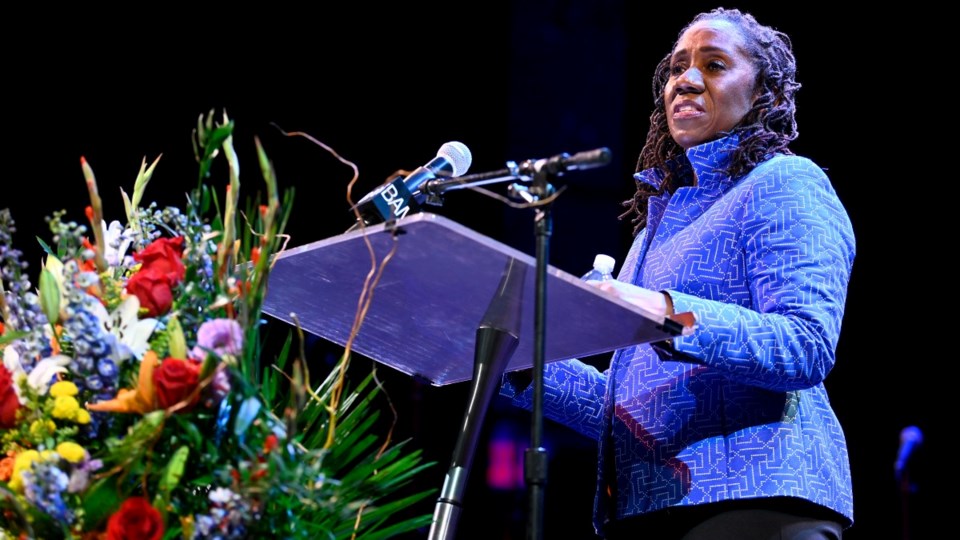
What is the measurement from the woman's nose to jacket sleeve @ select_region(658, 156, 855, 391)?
0.26m

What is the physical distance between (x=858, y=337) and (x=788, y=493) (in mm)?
3975

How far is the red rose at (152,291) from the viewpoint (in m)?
1.33

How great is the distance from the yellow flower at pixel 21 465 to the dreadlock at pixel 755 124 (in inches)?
47.3

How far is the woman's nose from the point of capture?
2.03 m

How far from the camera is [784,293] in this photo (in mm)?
1610

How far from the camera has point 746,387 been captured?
1.69 m

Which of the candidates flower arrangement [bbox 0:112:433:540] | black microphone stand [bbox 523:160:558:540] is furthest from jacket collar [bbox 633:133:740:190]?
flower arrangement [bbox 0:112:433:540]

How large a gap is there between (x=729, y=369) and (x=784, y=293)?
0.55 ft

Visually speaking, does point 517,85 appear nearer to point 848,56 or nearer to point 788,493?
point 848,56

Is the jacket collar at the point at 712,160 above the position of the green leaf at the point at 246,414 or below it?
above

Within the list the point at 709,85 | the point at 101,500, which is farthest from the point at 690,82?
the point at 101,500

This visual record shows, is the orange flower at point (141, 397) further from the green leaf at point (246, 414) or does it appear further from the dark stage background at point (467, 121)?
the dark stage background at point (467, 121)

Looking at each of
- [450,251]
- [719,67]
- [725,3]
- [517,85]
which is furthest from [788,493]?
[725,3]

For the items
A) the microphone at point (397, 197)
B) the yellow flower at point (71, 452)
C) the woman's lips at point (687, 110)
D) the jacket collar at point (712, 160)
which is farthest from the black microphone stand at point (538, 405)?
the woman's lips at point (687, 110)
